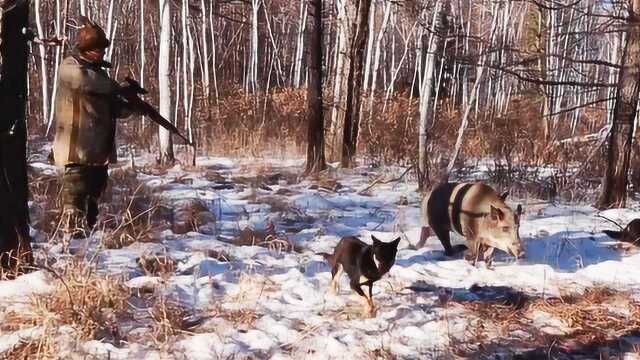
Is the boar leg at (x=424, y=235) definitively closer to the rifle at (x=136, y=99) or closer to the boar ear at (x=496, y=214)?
the boar ear at (x=496, y=214)

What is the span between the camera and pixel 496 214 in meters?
5.16

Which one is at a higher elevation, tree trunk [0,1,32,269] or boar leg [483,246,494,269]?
tree trunk [0,1,32,269]

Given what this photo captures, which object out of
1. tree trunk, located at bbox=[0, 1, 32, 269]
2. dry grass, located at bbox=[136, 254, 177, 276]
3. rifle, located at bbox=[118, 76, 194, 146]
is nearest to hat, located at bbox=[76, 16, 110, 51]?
rifle, located at bbox=[118, 76, 194, 146]

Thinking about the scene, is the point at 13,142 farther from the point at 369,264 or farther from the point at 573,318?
the point at 573,318

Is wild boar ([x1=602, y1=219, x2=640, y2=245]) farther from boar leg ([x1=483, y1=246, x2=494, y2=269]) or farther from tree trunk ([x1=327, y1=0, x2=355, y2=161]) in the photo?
tree trunk ([x1=327, y1=0, x2=355, y2=161])

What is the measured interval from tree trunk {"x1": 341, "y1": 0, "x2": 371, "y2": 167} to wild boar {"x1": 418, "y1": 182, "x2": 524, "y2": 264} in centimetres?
461

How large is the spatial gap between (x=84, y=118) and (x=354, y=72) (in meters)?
6.21

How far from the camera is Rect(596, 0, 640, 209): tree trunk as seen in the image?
7375 mm

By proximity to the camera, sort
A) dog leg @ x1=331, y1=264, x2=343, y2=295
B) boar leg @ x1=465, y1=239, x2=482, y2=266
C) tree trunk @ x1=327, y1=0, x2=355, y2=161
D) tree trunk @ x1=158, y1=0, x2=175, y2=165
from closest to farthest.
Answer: dog leg @ x1=331, y1=264, x2=343, y2=295 → boar leg @ x1=465, y1=239, x2=482, y2=266 → tree trunk @ x1=158, y1=0, x2=175, y2=165 → tree trunk @ x1=327, y1=0, x2=355, y2=161

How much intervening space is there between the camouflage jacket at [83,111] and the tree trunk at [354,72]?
5753mm

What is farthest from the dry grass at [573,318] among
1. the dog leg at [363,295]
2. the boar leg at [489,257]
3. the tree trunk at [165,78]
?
the tree trunk at [165,78]

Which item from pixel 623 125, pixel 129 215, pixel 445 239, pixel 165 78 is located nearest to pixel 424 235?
pixel 445 239

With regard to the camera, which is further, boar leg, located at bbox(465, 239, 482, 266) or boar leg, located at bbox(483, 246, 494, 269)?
boar leg, located at bbox(465, 239, 482, 266)

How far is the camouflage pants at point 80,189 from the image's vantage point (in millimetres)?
4730
